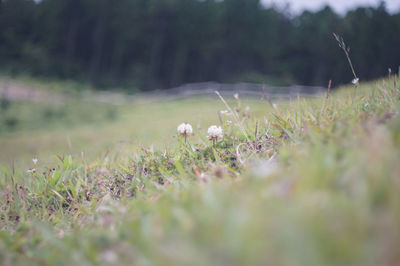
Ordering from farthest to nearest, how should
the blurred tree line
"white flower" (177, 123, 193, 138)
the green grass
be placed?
the blurred tree line < "white flower" (177, 123, 193, 138) < the green grass

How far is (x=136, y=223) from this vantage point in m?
1.13

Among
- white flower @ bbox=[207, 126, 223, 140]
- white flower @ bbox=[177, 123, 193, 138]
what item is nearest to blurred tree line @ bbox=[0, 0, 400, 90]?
white flower @ bbox=[177, 123, 193, 138]

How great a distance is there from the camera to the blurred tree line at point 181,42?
3650 cm

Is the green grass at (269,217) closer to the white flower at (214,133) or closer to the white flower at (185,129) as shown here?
the white flower at (214,133)

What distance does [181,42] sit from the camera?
4319cm

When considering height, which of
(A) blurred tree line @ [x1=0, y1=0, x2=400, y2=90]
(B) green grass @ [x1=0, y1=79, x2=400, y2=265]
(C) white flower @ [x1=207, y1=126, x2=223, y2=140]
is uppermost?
(A) blurred tree line @ [x1=0, y1=0, x2=400, y2=90]

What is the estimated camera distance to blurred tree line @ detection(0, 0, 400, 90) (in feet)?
120

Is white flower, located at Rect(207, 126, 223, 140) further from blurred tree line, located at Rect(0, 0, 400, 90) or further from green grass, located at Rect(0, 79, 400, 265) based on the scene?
blurred tree line, located at Rect(0, 0, 400, 90)

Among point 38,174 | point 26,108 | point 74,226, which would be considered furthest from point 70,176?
point 26,108

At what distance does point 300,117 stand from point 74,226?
68.7 inches

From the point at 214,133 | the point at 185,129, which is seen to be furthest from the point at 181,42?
the point at 214,133

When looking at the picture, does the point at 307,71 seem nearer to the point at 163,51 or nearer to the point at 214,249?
the point at 163,51

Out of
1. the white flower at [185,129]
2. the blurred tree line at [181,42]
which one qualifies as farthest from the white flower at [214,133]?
the blurred tree line at [181,42]

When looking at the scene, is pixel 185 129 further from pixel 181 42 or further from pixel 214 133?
pixel 181 42
